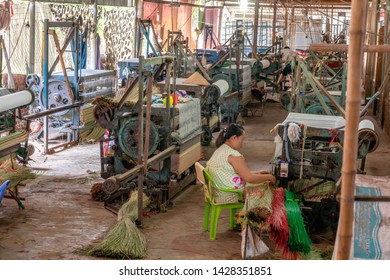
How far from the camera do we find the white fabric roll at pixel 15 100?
933cm

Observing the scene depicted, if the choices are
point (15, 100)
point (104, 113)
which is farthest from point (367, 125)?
point (15, 100)

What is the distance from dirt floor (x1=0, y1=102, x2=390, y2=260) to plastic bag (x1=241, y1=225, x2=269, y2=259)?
23 cm

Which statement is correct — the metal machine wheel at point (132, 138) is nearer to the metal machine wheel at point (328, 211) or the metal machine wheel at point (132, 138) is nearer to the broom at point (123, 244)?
the broom at point (123, 244)

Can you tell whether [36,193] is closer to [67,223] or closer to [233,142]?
[67,223]

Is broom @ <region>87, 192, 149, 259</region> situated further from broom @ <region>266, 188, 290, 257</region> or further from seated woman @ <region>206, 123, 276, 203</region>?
broom @ <region>266, 188, 290, 257</region>

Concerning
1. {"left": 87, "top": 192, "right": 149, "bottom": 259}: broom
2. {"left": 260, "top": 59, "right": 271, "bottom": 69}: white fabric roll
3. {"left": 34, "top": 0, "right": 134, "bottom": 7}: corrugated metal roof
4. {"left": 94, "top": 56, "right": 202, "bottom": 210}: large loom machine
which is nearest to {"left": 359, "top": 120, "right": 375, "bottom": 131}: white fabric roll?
{"left": 94, "top": 56, "right": 202, "bottom": 210}: large loom machine

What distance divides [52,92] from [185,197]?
14.8 feet

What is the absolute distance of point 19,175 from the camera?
30.0 feet

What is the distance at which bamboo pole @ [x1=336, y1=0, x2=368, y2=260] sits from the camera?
4.16m

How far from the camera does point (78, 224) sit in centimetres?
828

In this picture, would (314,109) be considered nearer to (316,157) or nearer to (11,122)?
(316,157)

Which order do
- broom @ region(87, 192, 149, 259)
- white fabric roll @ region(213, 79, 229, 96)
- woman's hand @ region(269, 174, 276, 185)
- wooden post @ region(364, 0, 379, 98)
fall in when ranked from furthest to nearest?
wooden post @ region(364, 0, 379, 98) < white fabric roll @ region(213, 79, 229, 96) < woman's hand @ region(269, 174, 276, 185) < broom @ region(87, 192, 149, 259)

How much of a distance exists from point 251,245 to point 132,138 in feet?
8.99
